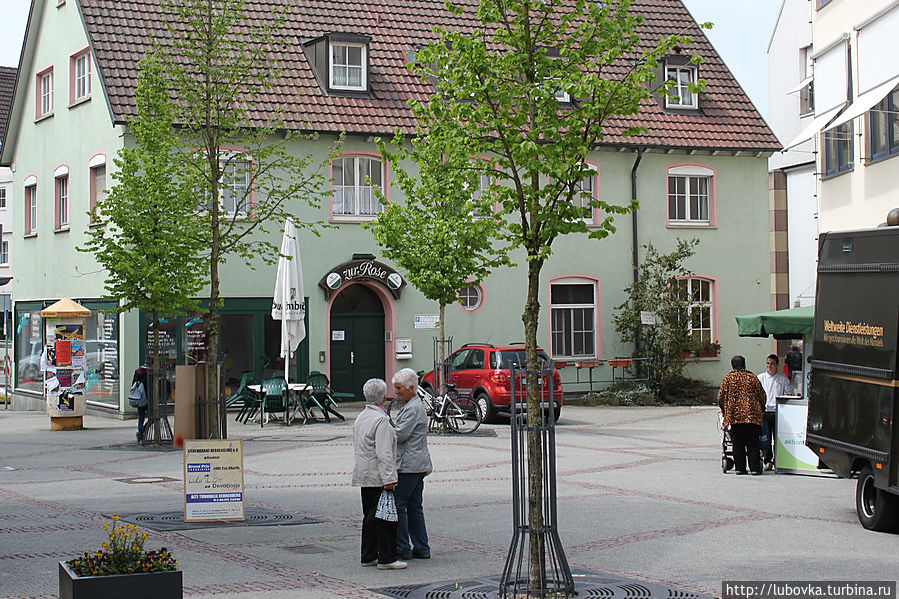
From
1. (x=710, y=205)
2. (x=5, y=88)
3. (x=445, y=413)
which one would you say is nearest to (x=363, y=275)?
(x=445, y=413)

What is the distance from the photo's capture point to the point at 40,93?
3350 centimetres

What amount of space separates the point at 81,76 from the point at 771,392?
2062 cm

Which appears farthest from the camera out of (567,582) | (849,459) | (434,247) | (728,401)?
(434,247)

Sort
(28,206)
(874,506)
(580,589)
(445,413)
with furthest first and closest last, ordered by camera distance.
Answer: (28,206)
(445,413)
(874,506)
(580,589)

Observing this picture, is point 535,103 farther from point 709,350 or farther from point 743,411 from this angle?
point 709,350

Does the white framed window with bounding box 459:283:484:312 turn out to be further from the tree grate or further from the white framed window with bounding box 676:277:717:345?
the tree grate

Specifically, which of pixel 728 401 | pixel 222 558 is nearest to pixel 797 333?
pixel 728 401

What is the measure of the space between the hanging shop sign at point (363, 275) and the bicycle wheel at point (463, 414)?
482 centimetres

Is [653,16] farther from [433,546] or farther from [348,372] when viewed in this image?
[433,546]

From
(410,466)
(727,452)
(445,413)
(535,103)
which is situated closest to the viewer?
(535,103)

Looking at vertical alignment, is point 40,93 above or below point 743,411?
above

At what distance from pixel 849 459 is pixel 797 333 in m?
7.71

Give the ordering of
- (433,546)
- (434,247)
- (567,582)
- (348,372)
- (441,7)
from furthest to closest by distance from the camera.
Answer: (441,7), (348,372), (434,247), (433,546), (567,582)

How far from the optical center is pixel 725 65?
35312 mm
